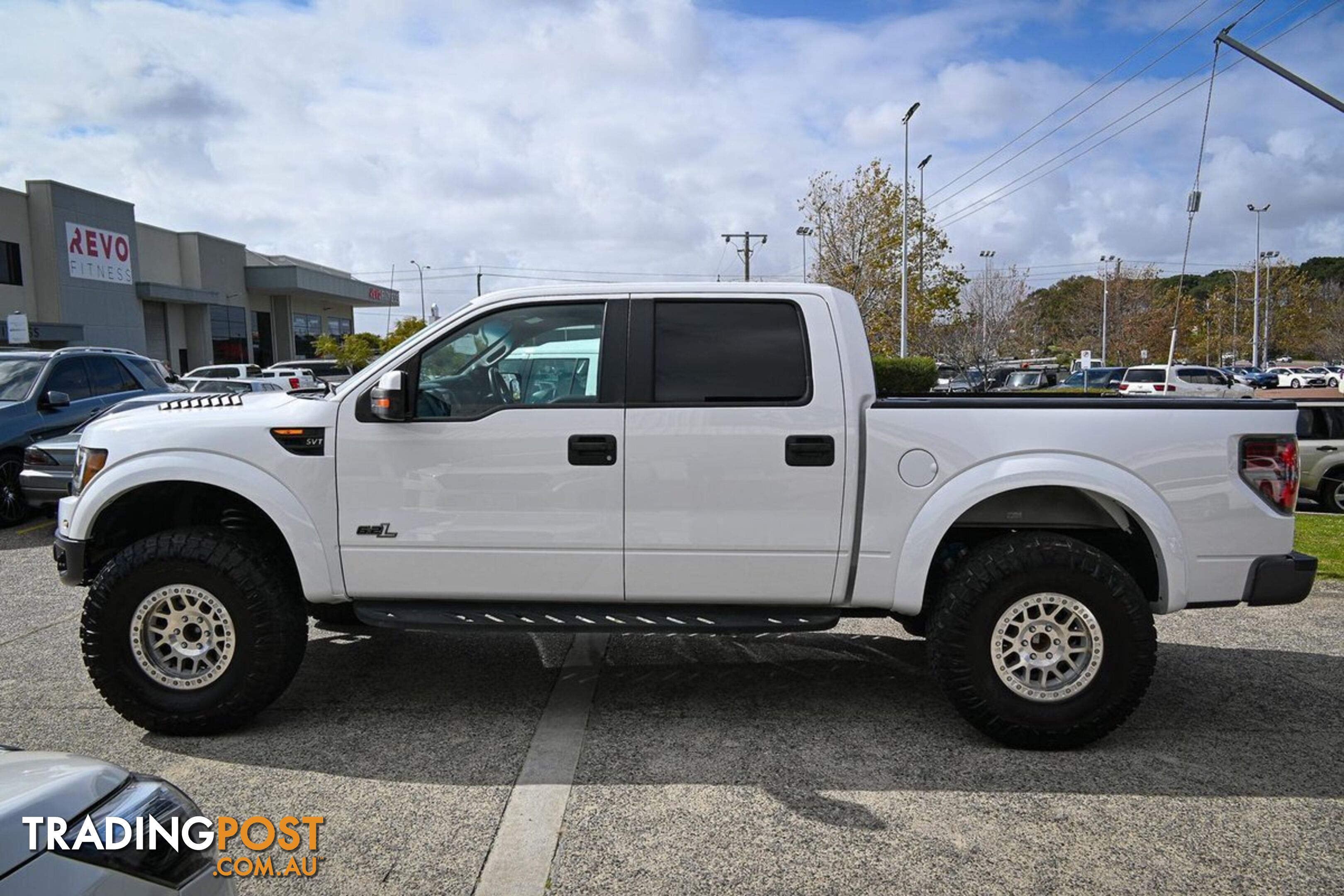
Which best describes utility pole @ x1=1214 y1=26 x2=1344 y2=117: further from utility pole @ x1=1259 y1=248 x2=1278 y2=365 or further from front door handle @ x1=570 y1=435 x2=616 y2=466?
utility pole @ x1=1259 y1=248 x2=1278 y2=365

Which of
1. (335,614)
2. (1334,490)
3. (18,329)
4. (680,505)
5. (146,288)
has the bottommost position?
(1334,490)

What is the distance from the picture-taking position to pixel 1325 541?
8859mm

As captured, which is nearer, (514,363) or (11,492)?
(514,363)

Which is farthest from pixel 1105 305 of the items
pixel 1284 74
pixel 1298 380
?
pixel 1284 74

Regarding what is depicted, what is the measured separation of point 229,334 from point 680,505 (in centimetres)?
5402

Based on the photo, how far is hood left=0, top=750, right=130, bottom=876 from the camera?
1.63m

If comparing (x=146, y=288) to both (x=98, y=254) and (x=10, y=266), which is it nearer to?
(x=98, y=254)

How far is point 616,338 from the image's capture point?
14.6 feet

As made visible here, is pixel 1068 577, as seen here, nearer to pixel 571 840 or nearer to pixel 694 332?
pixel 694 332

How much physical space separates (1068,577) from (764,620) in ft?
4.42

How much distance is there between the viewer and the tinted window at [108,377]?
1159 centimetres

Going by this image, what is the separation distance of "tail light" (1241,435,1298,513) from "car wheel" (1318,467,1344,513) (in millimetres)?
10638

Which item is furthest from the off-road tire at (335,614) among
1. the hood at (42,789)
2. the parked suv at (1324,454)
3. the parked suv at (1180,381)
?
the parked suv at (1180,381)

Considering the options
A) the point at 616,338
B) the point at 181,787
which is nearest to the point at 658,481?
the point at 616,338
